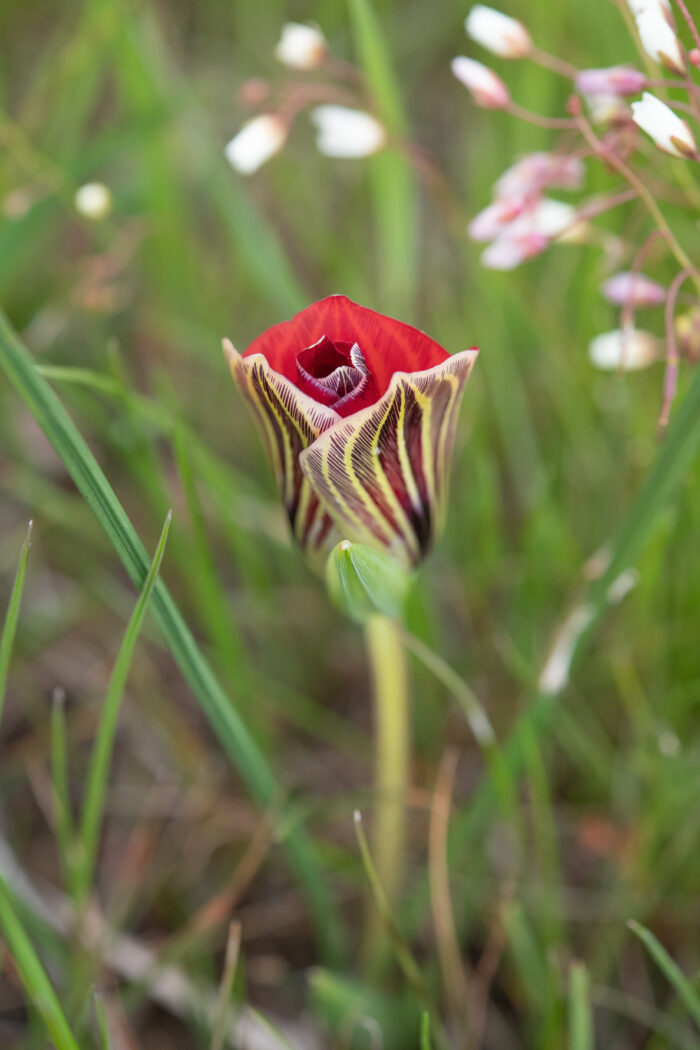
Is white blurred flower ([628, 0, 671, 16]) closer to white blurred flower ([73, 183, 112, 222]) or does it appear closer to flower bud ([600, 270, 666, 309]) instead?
flower bud ([600, 270, 666, 309])

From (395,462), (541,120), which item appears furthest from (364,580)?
(541,120)

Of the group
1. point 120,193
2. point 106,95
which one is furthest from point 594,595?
point 106,95

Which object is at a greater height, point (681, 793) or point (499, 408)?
point (499, 408)

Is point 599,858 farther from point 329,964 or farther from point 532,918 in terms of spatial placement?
point 329,964

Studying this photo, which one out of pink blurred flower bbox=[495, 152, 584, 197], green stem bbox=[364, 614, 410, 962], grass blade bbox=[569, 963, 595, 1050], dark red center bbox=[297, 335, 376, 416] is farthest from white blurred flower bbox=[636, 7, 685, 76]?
grass blade bbox=[569, 963, 595, 1050]

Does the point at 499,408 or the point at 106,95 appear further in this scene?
the point at 106,95

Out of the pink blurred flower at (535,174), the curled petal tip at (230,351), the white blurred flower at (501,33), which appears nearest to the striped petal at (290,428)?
the curled petal tip at (230,351)
